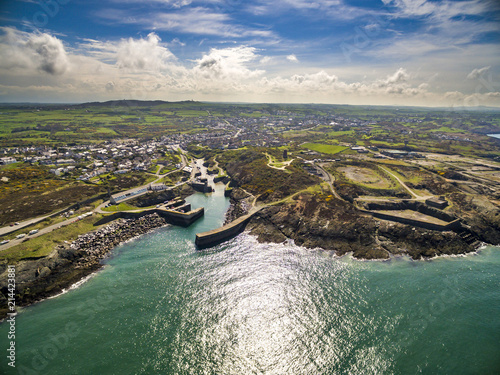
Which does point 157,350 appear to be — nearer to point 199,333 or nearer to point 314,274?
point 199,333

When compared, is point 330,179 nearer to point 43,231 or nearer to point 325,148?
point 325,148

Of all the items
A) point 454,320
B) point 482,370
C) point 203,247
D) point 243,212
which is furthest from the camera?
point 243,212

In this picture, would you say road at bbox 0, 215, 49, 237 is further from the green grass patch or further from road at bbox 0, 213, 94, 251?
the green grass patch

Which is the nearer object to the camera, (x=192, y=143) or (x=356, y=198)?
(x=356, y=198)

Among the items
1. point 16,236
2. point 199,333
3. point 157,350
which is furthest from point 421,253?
point 16,236

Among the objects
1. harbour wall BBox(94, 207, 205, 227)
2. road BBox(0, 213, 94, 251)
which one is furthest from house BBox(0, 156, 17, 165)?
harbour wall BBox(94, 207, 205, 227)
